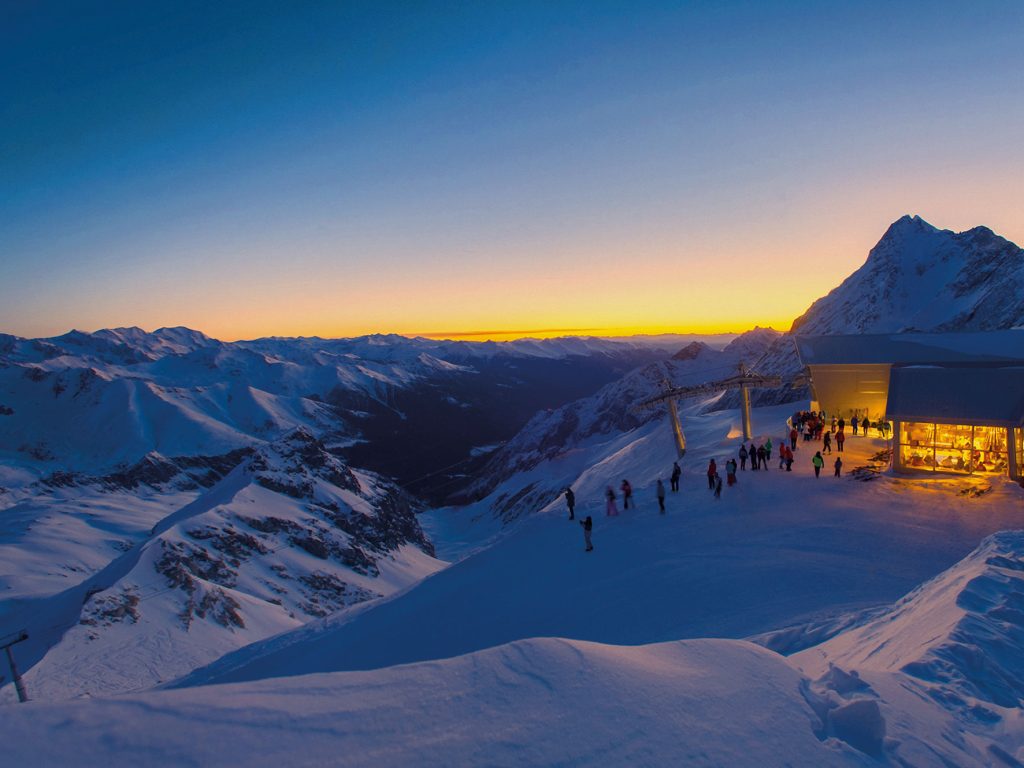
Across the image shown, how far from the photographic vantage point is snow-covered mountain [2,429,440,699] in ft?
125

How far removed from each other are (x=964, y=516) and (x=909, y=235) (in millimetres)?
112046

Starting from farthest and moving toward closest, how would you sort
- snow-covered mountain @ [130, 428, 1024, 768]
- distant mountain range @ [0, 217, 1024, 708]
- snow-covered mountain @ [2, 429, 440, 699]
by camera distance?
distant mountain range @ [0, 217, 1024, 708] → snow-covered mountain @ [2, 429, 440, 699] → snow-covered mountain @ [130, 428, 1024, 768]

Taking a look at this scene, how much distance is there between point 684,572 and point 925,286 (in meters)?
105

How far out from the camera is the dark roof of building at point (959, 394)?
1928 cm

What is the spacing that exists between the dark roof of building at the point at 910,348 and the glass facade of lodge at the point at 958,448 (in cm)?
774

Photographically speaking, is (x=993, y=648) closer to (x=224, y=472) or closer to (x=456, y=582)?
(x=456, y=582)

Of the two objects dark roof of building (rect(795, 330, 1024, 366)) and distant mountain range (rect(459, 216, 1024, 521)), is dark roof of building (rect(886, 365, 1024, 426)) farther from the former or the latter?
distant mountain range (rect(459, 216, 1024, 521))

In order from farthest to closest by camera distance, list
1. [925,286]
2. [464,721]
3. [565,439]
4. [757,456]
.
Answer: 1. [565,439]
2. [925,286]
3. [757,456]
4. [464,721]

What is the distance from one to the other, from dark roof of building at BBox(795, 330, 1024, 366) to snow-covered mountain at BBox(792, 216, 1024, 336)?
5011 cm

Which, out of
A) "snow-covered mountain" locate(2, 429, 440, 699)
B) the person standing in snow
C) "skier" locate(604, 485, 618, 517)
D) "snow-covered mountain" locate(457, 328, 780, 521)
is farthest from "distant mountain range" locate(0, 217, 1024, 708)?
"skier" locate(604, 485, 618, 517)

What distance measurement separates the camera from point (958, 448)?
66.3 ft

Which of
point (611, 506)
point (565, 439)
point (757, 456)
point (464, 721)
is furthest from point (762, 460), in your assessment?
point (565, 439)

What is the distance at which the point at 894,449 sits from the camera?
20.8 m

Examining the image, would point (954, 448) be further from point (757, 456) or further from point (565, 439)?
point (565, 439)
